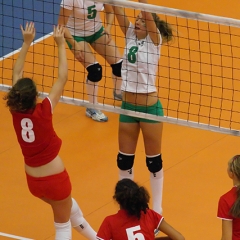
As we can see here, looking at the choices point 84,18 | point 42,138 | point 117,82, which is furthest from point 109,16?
point 42,138

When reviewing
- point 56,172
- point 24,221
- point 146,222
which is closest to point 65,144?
point 24,221

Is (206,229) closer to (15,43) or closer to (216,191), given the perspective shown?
(216,191)

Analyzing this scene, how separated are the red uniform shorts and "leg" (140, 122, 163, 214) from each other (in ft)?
3.70

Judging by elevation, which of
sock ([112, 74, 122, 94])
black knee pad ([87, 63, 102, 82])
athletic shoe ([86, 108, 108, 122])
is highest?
black knee pad ([87, 63, 102, 82])

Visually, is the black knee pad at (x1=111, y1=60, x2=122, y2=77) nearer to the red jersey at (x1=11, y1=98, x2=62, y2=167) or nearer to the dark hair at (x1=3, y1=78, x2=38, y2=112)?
the red jersey at (x1=11, y1=98, x2=62, y2=167)

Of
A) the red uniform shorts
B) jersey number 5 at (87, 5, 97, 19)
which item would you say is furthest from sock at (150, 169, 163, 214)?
jersey number 5 at (87, 5, 97, 19)

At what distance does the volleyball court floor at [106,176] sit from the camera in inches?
274

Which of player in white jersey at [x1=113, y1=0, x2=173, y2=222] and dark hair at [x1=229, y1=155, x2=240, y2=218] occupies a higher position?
player in white jersey at [x1=113, y1=0, x2=173, y2=222]

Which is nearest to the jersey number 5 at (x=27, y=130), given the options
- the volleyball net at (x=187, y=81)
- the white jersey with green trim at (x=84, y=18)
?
the volleyball net at (x=187, y=81)

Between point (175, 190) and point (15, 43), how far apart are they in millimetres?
4822

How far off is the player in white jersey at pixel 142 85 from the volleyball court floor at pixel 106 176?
753 mm

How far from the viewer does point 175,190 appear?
747 centimetres

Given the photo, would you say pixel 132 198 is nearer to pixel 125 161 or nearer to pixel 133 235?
pixel 133 235

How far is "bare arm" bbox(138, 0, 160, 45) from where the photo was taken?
628 cm
